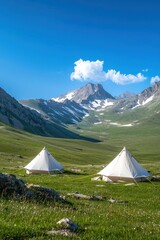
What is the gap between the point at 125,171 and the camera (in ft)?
163

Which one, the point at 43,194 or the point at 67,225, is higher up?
the point at 43,194

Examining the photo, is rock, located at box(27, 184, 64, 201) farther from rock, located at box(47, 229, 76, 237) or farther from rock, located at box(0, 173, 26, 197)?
rock, located at box(47, 229, 76, 237)

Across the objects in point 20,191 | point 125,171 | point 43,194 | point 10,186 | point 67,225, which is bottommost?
point 67,225

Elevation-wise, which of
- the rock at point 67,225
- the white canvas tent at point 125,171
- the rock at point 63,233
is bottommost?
the rock at point 63,233

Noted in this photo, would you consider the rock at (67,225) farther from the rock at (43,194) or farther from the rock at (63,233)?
the rock at (43,194)

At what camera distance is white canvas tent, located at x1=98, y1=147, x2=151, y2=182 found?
162 ft

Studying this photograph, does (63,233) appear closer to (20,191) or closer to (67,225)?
(67,225)

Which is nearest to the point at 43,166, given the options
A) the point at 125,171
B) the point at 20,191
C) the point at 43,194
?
the point at 125,171

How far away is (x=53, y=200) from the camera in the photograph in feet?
68.0

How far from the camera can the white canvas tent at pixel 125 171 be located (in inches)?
1943

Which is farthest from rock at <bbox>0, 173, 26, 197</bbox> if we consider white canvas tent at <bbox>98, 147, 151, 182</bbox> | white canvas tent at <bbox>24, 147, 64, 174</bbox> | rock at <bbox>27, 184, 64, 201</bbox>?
white canvas tent at <bbox>24, 147, 64, 174</bbox>

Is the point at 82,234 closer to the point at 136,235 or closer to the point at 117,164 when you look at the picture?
the point at 136,235

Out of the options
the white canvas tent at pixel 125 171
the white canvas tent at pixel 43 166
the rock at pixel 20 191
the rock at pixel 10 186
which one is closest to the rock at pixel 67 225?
the rock at pixel 20 191

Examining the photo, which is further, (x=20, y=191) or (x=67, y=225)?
(x=20, y=191)
